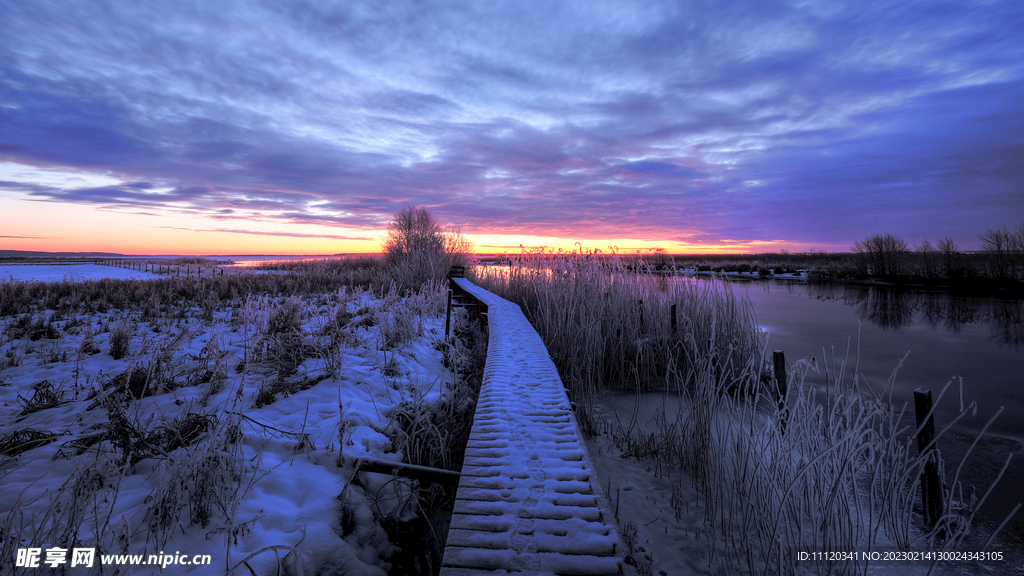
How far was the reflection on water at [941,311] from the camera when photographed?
33.9 ft

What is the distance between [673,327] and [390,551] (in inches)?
233

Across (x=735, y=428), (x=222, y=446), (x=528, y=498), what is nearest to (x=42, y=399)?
(x=222, y=446)

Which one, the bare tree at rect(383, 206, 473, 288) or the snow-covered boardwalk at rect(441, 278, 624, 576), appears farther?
the bare tree at rect(383, 206, 473, 288)

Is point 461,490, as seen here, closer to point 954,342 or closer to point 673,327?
point 673,327

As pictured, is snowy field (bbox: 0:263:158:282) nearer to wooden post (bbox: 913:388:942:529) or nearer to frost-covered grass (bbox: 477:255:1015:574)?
frost-covered grass (bbox: 477:255:1015:574)

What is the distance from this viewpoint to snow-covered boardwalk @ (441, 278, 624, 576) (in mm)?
1951

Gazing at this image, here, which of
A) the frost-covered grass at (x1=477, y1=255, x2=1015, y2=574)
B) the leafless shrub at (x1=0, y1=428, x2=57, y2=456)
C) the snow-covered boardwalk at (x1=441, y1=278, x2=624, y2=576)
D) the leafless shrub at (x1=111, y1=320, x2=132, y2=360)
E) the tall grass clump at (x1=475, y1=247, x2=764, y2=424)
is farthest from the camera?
the tall grass clump at (x1=475, y1=247, x2=764, y2=424)

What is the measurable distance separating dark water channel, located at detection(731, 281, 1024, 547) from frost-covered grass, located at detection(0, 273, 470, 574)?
3.19 meters

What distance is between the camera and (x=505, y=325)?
694cm

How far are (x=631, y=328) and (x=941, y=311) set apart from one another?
1335 cm

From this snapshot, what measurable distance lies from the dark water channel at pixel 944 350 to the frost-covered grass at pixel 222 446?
3.19 metres

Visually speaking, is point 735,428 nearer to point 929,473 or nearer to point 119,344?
point 929,473

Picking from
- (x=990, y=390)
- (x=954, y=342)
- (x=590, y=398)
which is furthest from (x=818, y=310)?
(x=590, y=398)

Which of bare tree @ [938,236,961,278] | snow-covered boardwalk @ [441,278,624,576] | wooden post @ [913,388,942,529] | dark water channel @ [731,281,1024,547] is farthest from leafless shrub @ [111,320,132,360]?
bare tree @ [938,236,961,278]
